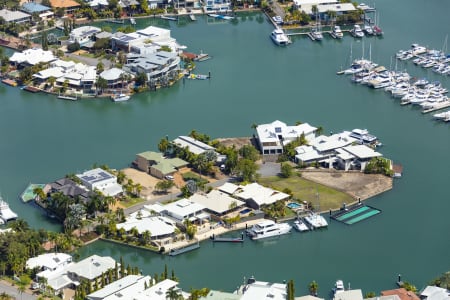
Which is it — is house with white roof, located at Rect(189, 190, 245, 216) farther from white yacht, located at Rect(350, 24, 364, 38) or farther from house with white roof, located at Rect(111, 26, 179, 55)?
white yacht, located at Rect(350, 24, 364, 38)

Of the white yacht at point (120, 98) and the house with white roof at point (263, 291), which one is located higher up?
the white yacht at point (120, 98)

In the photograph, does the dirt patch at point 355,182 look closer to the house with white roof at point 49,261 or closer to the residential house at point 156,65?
the house with white roof at point 49,261

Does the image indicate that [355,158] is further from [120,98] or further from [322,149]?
[120,98]

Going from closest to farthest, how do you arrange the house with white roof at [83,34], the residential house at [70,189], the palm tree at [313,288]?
the palm tree at [313,288] → the residential house at [70,189] → the house with white roof at [83,34]

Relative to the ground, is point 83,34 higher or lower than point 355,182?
higher

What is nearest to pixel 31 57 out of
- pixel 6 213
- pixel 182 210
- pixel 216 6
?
pixel 216 6

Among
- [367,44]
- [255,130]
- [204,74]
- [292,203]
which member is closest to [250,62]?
[204,74]

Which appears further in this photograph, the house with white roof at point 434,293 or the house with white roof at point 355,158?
the house with white roof at point 355,158

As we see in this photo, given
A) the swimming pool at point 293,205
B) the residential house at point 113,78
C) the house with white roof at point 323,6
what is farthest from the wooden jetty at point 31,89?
the house with white roof at point 323,6
